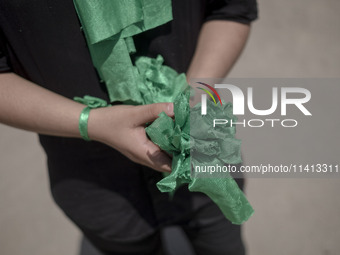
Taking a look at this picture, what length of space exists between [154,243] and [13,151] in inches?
46.7

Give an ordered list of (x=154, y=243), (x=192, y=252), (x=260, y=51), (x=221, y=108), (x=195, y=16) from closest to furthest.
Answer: (x=221, y=108)
(x=195, y=16)
(x=154, y=243)
(x=192, y=252)
(x=260, y=51)

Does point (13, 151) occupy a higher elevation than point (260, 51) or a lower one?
lower

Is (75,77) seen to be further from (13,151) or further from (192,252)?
(13,151)

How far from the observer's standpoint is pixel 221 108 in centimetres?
53

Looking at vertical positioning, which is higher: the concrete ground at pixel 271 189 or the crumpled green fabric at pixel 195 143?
the crumpled green fabric at pixel 195 143

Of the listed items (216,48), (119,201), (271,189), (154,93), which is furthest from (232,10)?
(271,189)

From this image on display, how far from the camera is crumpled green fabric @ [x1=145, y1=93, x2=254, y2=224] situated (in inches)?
19.8

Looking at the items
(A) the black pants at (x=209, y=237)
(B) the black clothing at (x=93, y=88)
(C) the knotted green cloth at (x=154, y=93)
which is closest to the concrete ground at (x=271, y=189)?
(A) the black pants at (x=209, y=237)

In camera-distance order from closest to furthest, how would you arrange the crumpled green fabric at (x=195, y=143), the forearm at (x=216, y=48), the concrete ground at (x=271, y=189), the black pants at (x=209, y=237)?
the crumpled green fabric at (x=195, y=143) < the forearm at (x=216, y=48) < the black pants at (x=209, y=237) < the concrete ground at (x=271, y=189)

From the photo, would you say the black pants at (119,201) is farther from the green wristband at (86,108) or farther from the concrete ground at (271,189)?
the concrete ground at (271,189)

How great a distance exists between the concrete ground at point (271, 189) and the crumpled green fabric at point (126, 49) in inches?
38.7

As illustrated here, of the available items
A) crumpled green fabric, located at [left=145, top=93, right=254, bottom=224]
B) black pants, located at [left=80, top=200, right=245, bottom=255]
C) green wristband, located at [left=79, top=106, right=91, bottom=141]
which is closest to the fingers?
crumpled green fabric, located at [left=145, top=93, right=254, bottom=224]

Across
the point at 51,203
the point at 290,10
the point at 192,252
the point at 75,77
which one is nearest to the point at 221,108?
the point at 75,77

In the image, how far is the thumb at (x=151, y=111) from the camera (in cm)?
52
